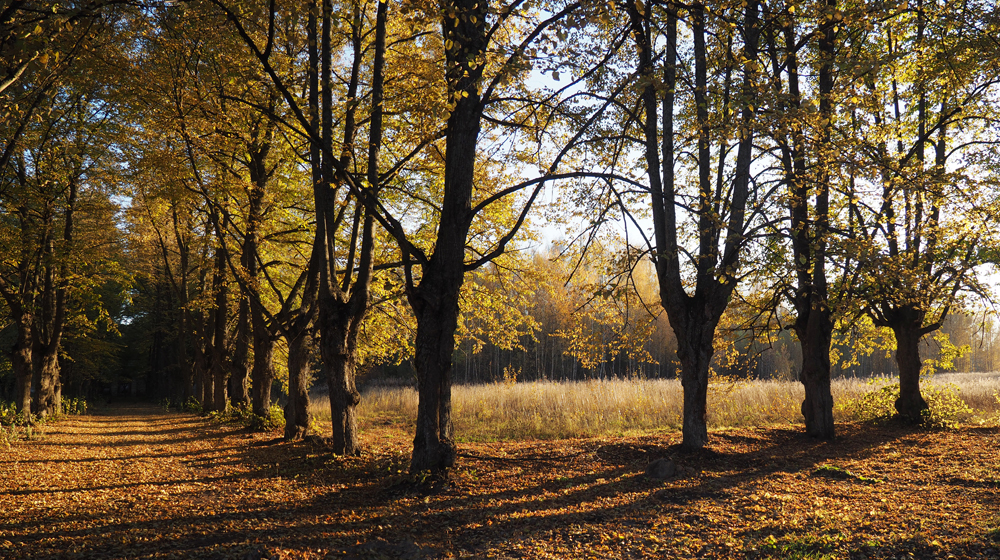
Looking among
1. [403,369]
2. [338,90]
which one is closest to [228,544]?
[338,90]

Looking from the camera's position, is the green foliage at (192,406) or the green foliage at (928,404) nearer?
the green foliage at (928,404)

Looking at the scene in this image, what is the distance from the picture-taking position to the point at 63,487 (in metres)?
6.00

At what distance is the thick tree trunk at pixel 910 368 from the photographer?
10469 millimetres

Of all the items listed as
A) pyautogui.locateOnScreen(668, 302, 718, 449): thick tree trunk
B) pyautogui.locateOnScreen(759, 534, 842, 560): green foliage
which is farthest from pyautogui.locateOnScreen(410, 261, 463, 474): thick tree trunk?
pyautogui.locateOnScreen(668, 302, 718, 449): thick tree trunk

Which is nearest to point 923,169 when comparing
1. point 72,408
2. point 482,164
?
point 482,164

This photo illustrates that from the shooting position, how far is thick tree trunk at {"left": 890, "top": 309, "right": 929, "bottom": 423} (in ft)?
34.3

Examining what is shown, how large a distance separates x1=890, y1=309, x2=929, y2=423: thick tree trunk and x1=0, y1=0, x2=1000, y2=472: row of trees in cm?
5

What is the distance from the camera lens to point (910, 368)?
418 inches

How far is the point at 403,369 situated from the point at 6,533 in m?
42.8

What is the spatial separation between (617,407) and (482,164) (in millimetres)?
7150

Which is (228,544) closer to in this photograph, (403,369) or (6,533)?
(6,533)

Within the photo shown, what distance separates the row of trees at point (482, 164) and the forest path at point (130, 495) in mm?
1713

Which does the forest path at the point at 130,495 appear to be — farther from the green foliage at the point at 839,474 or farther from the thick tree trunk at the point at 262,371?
the green foliage at the point at 839,474

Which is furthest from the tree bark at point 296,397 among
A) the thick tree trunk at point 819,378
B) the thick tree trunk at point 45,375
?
the thick tree trunk at point 819,378
